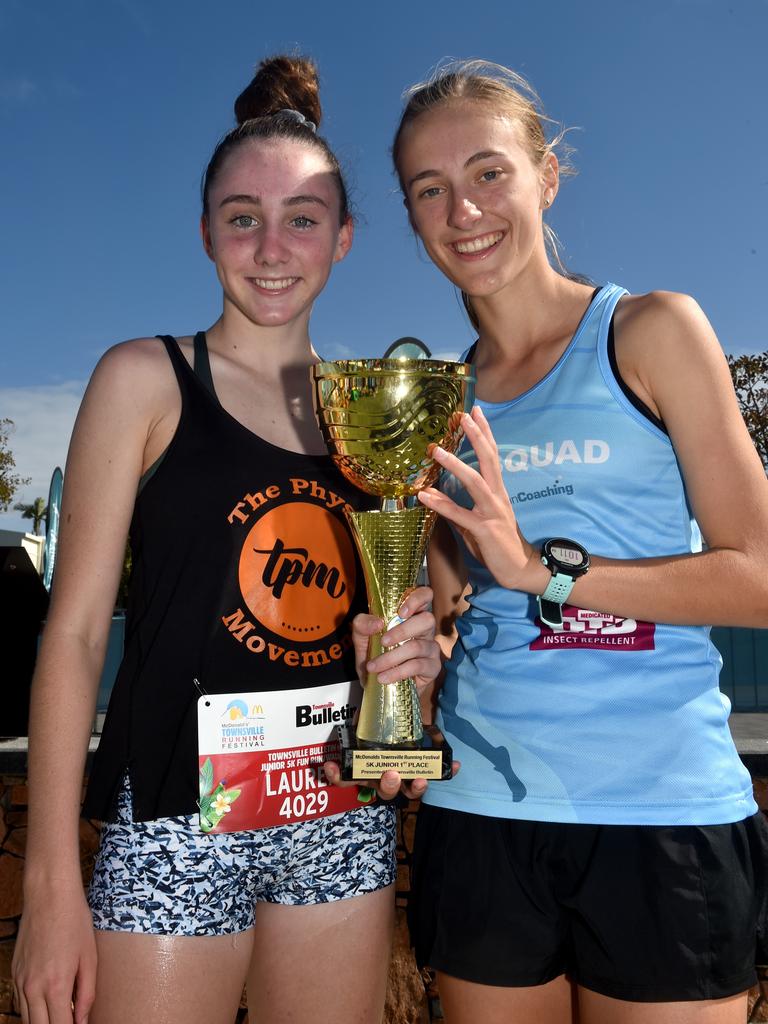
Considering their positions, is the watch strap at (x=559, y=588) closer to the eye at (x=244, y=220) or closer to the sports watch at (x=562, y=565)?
the sports watch at (x=562, y=565)

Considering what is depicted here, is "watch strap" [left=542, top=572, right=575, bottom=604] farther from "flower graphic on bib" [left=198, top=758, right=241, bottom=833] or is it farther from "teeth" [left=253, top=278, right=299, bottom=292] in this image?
"teeth" [left=253, top=278, right=299, bottom=292]

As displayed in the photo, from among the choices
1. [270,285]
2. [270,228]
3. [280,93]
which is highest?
[280,93]

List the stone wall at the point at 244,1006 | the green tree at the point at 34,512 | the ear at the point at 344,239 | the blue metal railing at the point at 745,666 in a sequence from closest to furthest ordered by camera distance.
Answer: the ear at the point at 344,239 < the stone wall at the point at 244,1006 < the blue metal railing at the point at 745,666 < the green tree at the point at 34,512

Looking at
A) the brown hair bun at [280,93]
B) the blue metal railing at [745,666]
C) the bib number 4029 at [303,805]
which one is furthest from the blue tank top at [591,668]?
the blue metal railing at [745,666]

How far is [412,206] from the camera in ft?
6.19

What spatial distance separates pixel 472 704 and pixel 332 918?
1.62 ft

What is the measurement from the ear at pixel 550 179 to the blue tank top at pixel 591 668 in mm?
373

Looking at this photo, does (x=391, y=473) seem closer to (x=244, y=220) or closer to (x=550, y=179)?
(x=244, y=220)

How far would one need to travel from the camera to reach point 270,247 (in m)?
1.78

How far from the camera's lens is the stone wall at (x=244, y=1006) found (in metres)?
3.02

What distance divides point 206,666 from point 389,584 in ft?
1.22

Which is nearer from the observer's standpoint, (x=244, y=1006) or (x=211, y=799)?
(x=211, y=799)

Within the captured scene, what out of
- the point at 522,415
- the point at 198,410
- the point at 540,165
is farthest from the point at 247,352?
the point at 540,165

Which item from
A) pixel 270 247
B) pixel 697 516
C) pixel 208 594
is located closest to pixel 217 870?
pixel 208 594
